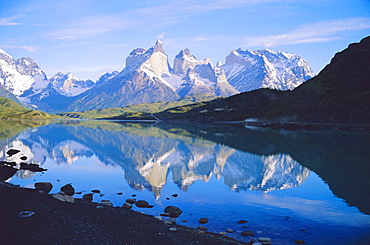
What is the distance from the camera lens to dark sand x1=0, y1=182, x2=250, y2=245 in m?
18.1

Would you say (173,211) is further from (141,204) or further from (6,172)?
(6,172)

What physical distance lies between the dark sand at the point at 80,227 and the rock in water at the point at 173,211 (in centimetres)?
246

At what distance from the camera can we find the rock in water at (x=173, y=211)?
90.7 ft

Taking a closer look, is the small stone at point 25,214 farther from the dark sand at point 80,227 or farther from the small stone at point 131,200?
the small stone at point 131,200

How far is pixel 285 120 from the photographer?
19862 centimetres

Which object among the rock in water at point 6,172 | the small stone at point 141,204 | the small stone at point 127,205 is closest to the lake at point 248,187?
the small stone at point 141,204

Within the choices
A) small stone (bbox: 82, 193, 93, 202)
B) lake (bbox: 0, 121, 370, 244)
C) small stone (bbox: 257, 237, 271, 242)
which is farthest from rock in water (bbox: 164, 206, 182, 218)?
small stone (bbox: 82, 193, 93, 202)

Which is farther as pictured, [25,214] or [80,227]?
[25,214]

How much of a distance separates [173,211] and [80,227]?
33.0 ft

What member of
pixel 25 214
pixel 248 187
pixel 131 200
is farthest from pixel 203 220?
pixel 248 187

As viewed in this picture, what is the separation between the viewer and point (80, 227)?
20.4 metres

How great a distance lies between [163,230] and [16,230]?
9444 millimetres

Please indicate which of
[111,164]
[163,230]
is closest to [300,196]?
[163,230]

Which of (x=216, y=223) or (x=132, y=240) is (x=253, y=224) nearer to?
(x=216, y=223)
